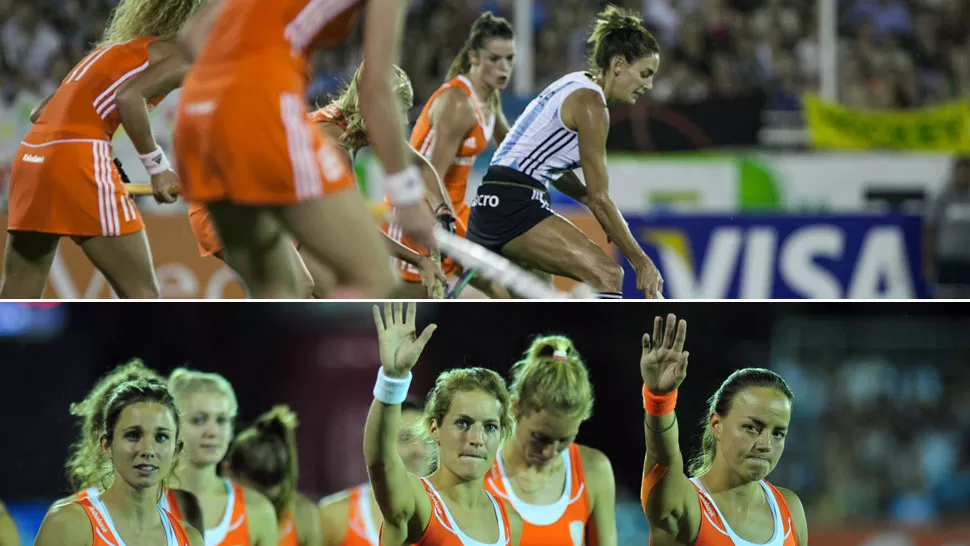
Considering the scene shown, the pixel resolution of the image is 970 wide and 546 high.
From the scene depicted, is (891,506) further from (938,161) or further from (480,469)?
(938,161)

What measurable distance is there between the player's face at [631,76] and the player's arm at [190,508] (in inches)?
124

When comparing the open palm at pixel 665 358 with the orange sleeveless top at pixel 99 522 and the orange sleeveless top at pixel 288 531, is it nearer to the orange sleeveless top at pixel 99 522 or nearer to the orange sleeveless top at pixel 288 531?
the orange sleeveless top at pixel 288 531

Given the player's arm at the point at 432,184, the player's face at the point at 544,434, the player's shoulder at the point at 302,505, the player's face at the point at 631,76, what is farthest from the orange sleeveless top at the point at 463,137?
the player's shoulder at the point at 302,505

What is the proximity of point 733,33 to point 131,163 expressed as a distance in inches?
286

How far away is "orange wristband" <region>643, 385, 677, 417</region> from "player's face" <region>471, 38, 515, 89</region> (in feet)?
12.0

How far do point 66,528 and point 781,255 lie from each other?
27.4ft

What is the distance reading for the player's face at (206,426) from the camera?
4.14 metres

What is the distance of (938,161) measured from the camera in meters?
12.8

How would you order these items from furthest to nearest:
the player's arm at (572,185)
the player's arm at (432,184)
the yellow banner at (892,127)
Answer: the yellow banner at (892,127) < the player's arm at (572,185) < the player's arm at (432,184)

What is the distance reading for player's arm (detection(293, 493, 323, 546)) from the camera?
421 cm

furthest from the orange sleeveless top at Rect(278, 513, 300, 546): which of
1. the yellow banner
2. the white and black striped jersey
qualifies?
the yellow banner

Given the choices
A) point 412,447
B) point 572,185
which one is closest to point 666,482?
point 412,447

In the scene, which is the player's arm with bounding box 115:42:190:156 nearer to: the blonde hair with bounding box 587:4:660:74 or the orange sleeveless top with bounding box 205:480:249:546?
the orange sleeveless top with bounding box 205:480:249:546

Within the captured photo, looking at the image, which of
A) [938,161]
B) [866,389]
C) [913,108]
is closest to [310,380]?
[866,389]
